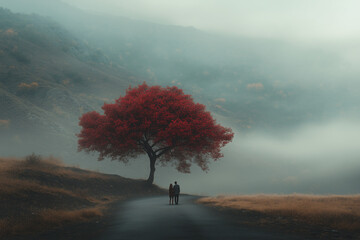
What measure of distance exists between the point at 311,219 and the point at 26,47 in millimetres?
138685

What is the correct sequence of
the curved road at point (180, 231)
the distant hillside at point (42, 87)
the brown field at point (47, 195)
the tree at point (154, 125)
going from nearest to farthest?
the curved road at point (180, 231) → the brown field at point (47, 195) → the tree at point (154, 125) → the distant hillside at point (42, 87)

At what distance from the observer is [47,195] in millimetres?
18859

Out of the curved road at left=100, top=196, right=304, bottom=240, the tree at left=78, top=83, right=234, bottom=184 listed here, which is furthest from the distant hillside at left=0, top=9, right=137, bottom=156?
the curved road at left=100, top=196, right=304, bottom=240

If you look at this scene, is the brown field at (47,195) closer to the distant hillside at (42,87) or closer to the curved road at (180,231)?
the curved road at (180,231)

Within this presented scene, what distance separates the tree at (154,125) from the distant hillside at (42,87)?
120 ft

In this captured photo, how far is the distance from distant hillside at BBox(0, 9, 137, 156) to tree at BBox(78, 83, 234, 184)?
120ft

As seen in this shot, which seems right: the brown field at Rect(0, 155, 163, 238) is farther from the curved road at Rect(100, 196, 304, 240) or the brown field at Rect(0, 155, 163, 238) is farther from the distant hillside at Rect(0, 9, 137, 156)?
the distant hillside at Rect(0, 9, 137, 156)

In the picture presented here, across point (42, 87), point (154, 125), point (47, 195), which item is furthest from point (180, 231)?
point (42, 87)

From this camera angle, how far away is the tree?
3253cm

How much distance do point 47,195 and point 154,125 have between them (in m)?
16.1

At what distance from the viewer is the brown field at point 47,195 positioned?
12.8 m

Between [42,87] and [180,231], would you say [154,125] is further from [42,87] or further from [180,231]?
[42,87]

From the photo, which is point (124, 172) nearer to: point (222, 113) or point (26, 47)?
point (26, 47)

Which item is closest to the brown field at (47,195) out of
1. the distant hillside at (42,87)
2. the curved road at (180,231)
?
the curved road at (180,231)
